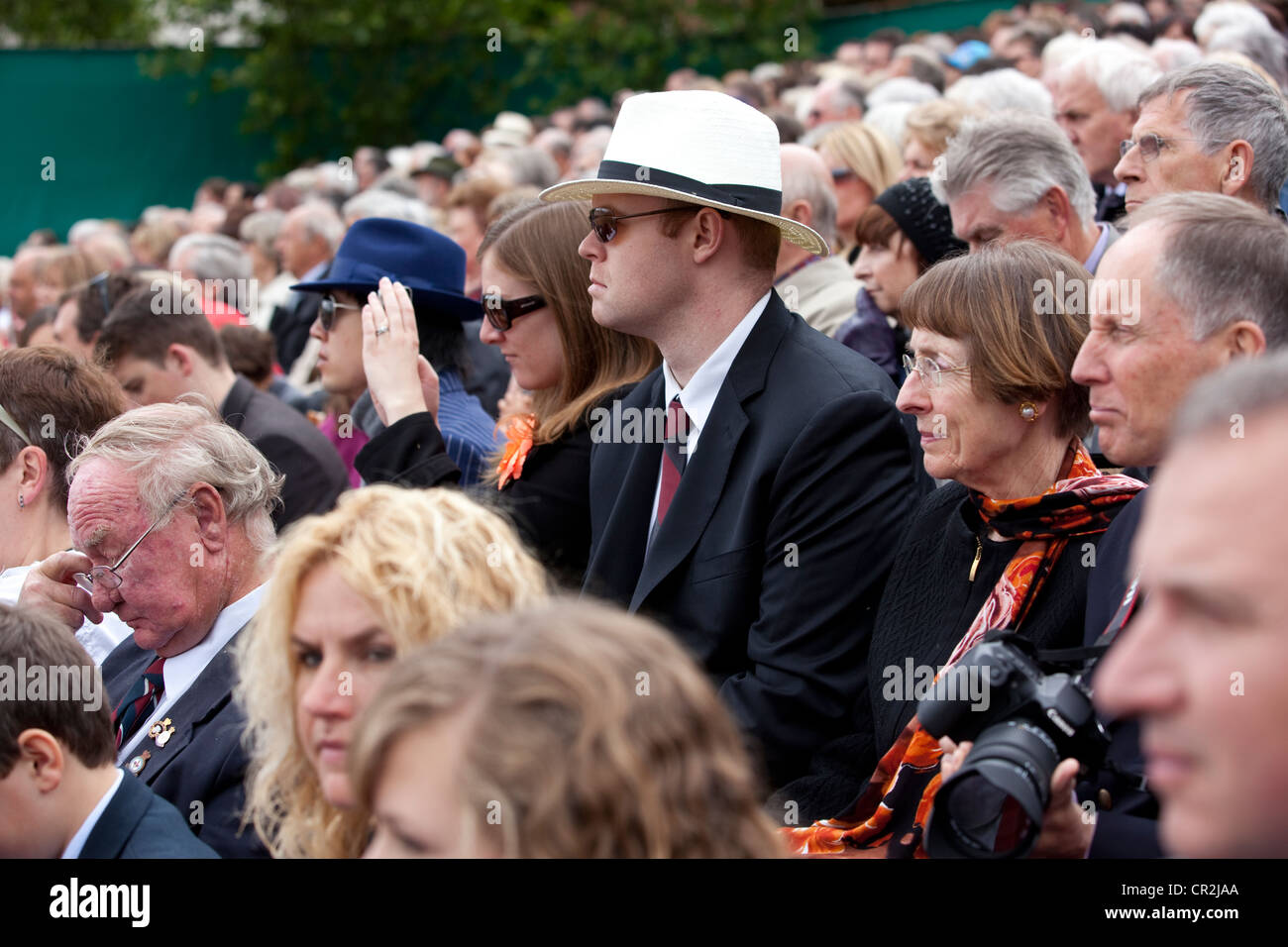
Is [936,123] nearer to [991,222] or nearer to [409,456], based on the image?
[991,222]

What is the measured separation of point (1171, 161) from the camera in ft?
13.8

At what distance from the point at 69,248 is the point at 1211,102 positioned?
23.4 ft

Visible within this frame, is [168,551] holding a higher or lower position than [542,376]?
lower

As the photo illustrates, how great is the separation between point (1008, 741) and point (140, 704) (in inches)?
85.7

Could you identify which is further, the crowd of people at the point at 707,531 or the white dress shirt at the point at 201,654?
the white dress shirt at the point at 201,654

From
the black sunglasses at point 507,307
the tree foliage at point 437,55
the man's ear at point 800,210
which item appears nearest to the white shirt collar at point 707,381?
the black sunglasses at point 507,307

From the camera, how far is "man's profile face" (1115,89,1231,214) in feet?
13.6

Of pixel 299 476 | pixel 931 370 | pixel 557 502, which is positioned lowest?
pixel 299 476

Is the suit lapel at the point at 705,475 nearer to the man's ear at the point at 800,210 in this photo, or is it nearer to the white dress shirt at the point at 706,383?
the white dress shirt at the point at 706,383

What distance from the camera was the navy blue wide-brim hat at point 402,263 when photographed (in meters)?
4.80

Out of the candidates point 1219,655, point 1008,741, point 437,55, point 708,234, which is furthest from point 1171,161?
point 437,55

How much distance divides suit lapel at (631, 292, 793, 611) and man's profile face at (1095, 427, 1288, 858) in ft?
6.13

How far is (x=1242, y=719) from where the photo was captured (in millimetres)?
1271

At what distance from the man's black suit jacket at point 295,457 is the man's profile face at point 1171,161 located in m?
2.90
